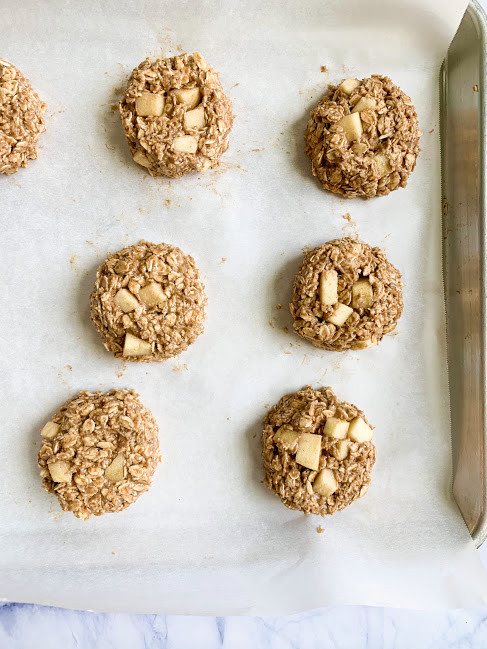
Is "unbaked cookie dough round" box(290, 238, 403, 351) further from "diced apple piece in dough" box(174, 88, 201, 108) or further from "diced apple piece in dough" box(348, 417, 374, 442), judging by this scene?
"diced apple piece in dough" box(174, 88, 201, 108)

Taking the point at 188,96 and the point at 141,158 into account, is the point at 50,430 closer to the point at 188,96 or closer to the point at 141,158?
the point at 141,158

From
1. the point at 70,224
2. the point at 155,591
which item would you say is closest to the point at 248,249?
the point at 70,224

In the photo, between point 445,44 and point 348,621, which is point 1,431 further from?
point 445,44

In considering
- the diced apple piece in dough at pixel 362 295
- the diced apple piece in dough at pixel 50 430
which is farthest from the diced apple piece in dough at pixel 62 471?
the diced apple piece in dough at pixel 362 295

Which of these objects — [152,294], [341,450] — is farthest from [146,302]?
[341,450]

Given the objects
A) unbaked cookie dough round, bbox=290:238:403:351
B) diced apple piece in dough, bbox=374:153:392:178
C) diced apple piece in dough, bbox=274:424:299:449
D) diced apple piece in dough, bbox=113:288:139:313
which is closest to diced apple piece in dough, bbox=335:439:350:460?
diced apple piece in dough, bbox=274:424:299:449

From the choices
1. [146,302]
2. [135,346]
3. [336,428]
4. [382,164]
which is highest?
[382,164]
